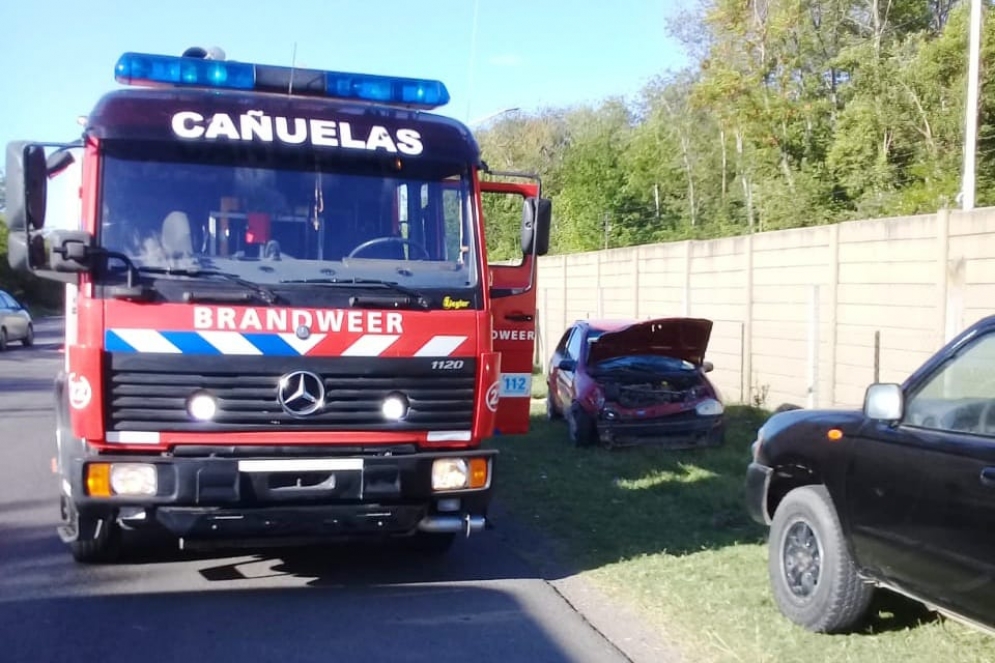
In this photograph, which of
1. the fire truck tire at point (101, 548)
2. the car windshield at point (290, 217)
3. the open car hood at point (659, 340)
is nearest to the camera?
the car windshield at point (290, 217)

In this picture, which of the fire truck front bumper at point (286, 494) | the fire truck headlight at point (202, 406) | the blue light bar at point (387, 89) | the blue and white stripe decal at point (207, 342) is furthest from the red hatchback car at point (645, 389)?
the fire truck headlight at point (202, 406)

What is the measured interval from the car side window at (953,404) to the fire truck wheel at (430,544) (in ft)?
11.7

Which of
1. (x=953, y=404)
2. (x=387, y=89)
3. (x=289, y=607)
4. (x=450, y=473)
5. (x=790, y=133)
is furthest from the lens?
(x=790, y=133)

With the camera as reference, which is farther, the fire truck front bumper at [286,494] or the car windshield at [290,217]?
the car windshield at [290,217]

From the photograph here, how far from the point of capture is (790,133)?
32.5 meters

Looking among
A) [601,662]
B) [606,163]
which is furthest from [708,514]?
[606,163]

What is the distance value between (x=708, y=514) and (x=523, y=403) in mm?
1967

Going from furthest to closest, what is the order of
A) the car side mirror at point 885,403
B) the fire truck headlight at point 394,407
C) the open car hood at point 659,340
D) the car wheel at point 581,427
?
the car wheel at point 581,427 → the open car hood at point 659,340 → the fire truck headlight at point 394,407 → the car side mirror at point 885,403

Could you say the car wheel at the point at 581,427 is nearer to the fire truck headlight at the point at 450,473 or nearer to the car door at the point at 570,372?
the car door at the point at 570,372

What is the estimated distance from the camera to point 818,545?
6.03 metres

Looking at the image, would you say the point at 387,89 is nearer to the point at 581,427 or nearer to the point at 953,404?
the point at 953,404

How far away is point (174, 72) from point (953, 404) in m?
4.99

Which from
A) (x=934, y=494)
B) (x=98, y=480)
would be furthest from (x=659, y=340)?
(x=98, y=480)

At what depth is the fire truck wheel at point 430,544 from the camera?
779 centimetres
